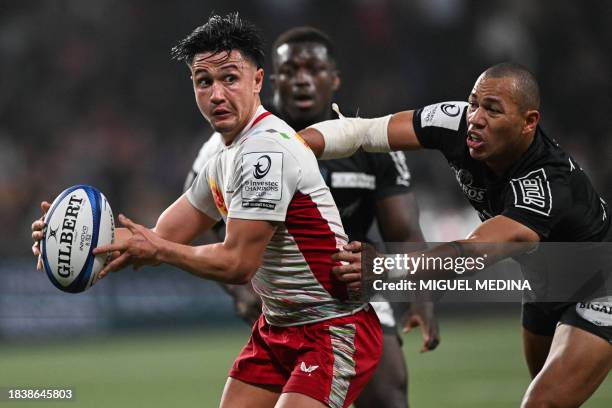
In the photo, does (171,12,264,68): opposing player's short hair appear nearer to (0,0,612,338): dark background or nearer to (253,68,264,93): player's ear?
(253,68,264,93): player's ear

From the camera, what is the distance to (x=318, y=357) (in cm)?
436

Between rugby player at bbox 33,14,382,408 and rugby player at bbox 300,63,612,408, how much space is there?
0.21 meters

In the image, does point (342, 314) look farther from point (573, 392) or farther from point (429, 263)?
point (573, 392)

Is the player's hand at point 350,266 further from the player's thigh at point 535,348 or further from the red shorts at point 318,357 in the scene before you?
the player's thigh at point 535,348

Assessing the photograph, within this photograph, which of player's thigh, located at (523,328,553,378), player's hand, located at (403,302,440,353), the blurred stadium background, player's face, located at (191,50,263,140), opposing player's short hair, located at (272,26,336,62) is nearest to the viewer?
player's face, located at (191,50,263,140)

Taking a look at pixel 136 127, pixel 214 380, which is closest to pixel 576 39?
pixel 136 127

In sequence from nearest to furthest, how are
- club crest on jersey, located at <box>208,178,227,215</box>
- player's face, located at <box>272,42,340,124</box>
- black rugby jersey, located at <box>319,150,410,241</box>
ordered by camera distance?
club crest on jersey, located at <box>208,178,227,215</box>
black rugby jersey, located at <box>319,150,410,241</box>
player's face, located at <box>272,42,340,124</box>

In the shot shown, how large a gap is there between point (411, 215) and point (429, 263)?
1701 millimetres

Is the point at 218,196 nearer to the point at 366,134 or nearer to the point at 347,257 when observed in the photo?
the point at 347,257

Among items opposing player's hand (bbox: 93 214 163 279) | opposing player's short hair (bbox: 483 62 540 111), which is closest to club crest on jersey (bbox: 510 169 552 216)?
opposing player's short hair (bbox: 483 62 540 111)

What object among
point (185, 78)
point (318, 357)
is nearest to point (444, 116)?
point (318, 357)

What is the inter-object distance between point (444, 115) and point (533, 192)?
2.35ft

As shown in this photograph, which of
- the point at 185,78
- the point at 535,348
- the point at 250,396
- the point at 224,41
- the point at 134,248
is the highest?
the point at 185,78

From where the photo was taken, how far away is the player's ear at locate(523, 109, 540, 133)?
4.77 m
